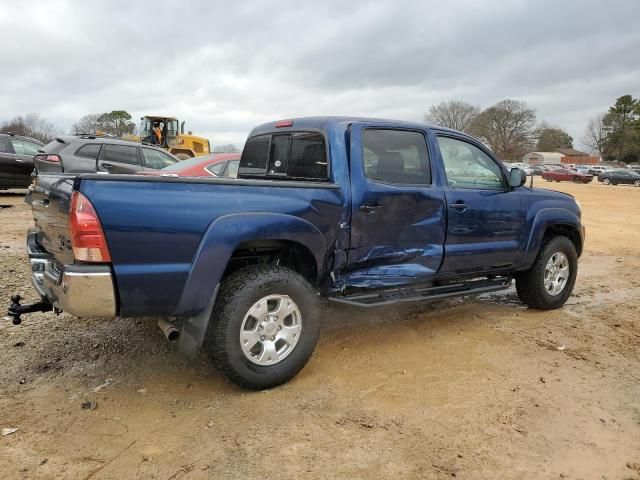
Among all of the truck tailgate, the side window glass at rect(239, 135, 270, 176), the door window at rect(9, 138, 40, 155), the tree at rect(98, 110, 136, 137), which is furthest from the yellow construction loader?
the tree at rect(98, 110, 136, 137)

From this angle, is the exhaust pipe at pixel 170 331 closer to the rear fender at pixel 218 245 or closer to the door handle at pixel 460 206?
the rear fender at pixel 218 245

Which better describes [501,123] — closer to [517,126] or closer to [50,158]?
[517,126]

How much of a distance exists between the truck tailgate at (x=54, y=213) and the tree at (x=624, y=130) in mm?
93611

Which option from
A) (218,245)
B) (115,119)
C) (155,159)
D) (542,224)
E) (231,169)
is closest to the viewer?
(218,245)

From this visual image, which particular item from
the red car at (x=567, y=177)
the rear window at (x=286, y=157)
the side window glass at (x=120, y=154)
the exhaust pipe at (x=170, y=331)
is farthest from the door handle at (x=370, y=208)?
the red car at (x=567, y=177)

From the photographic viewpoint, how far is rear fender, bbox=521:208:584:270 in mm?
5133

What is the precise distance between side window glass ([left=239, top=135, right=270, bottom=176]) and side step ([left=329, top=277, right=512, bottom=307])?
160 centimetres

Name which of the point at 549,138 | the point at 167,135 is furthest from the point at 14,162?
the point at 549,138

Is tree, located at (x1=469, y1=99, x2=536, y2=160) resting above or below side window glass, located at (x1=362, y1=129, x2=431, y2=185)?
above

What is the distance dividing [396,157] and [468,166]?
0.92 m

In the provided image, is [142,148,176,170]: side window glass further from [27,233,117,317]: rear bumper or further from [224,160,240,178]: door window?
[27,233,117,317]: rear bumper

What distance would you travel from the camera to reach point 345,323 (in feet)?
16.3

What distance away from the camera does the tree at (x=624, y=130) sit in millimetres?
81969

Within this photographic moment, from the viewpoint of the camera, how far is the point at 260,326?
341 centimetres
